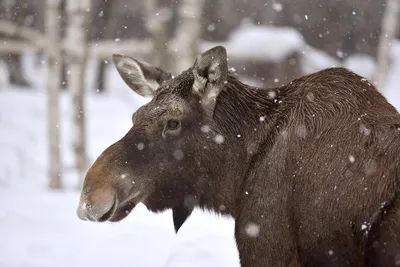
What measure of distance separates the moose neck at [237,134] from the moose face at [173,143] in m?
0.06

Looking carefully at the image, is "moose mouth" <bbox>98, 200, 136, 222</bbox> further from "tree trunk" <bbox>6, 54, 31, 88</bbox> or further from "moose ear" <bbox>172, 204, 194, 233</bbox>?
"tree trunk" <bbox>6, 54, 31, 88</bbox>

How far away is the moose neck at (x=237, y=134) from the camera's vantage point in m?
4.38

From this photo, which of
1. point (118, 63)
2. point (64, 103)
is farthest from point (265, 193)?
point (64, 103)

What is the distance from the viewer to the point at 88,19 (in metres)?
11.3

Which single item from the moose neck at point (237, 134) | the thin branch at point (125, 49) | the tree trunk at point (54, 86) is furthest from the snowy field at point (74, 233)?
the thin branch at point (125, 49)

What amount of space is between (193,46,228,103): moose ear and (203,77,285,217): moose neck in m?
0.10

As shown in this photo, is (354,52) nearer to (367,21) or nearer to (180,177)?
(367,21)

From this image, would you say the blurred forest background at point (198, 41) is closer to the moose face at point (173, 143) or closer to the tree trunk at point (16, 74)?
the tree trunk at point (16, 74)

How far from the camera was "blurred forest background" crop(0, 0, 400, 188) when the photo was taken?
11.4 m

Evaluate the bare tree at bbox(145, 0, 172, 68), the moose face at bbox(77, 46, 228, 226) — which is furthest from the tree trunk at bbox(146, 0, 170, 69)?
the moose face at bbox(77, 46, 228, 226)

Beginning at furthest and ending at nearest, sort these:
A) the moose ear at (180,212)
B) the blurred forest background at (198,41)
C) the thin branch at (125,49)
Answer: the thin branch at (125,49) → the blurred forest background at (198,41) → the moose ear at (180,212)

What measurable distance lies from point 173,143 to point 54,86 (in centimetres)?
759

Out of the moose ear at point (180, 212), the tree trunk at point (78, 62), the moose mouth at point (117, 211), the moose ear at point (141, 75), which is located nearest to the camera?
the moose mouth at point (117, 211)

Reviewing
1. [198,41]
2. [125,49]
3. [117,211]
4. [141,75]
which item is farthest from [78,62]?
[117,211]
